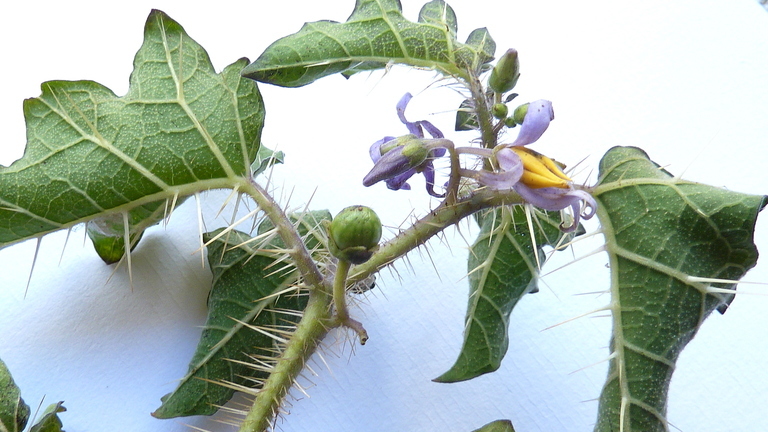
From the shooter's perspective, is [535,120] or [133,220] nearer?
[535,120]

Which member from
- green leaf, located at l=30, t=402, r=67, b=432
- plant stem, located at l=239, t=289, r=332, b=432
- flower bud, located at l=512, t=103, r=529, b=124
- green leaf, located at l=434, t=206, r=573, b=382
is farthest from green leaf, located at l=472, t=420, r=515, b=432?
green leaf, located at l=30, t=402, r=67, b=432

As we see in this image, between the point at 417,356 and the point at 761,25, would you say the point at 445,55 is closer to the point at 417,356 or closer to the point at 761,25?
the point at 417,356

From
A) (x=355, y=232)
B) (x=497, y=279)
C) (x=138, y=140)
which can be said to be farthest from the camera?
(x=497, y=279)

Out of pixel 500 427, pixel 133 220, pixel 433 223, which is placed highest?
pixel 133 220

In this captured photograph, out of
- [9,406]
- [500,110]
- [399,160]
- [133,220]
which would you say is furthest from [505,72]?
[9,406]

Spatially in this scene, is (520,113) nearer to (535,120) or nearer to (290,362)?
(535,120)

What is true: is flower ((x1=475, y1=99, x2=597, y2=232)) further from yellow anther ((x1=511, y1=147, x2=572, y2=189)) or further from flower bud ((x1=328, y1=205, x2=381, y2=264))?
flower bud ((x1=328, y1=205, x2=381, y2=264))

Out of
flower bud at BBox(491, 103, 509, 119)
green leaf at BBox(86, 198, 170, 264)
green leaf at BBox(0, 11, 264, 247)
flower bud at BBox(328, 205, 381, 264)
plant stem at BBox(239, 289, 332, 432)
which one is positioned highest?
green leaf at BBox(0, 11, 264, 247)
